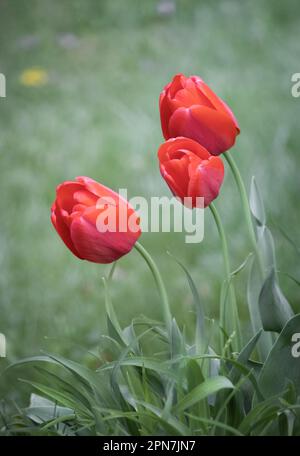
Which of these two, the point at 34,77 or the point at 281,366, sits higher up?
the point at 34,77

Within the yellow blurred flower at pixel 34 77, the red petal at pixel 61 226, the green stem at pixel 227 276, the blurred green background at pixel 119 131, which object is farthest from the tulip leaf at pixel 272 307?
the yellow blurred flower at pixel 34 77

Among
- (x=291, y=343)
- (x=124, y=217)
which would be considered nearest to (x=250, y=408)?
(x=291, y=343)

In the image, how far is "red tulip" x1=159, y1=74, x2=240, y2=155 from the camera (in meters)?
0.73

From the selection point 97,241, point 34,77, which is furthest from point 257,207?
point 34,77

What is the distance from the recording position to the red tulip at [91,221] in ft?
2.29

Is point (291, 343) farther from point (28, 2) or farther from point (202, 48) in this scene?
point (28, 2)

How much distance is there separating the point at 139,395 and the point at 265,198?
69 cm

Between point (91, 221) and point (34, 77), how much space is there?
40.5 inches

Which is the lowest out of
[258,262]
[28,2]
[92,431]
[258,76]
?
[92,431]

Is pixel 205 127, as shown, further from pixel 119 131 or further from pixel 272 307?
pixel 119 131

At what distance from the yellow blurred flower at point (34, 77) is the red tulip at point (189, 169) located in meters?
0.99

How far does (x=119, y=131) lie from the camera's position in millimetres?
1583

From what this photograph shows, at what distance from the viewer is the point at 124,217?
0.71 m
